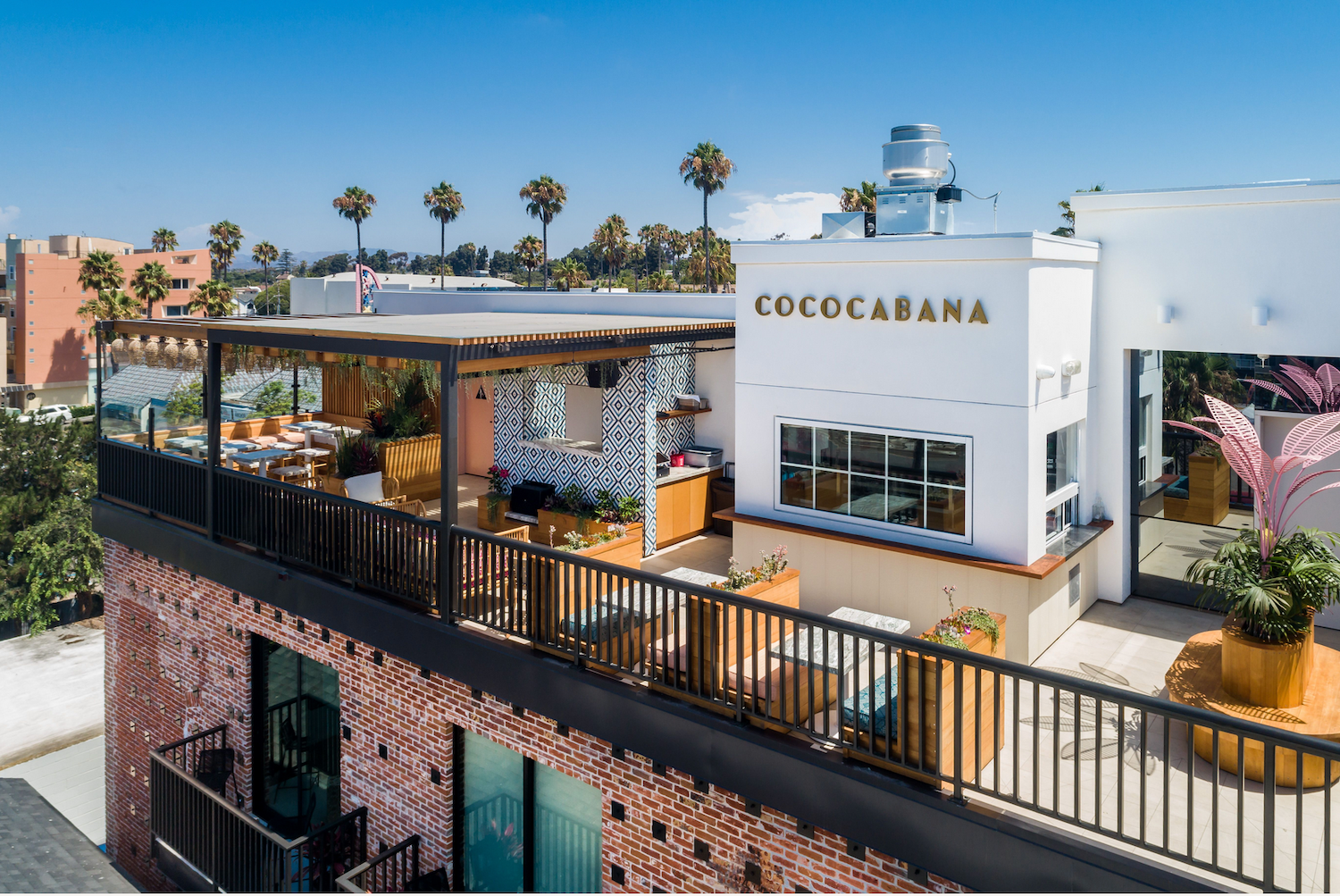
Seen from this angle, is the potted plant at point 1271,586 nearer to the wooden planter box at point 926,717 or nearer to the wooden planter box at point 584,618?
the wooden planter box at point 926,717

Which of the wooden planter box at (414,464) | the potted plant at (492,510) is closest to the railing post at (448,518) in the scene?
the potted plant at (492,510)

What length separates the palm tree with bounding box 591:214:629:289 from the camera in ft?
213

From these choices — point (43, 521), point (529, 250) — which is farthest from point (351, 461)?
point (529, 250)

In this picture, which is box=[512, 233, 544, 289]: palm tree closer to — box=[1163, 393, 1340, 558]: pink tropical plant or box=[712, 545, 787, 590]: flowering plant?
box=[712, 545, 787, 590]: flowering plant

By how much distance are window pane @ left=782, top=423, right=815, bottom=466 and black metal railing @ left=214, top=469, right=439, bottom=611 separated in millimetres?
3890

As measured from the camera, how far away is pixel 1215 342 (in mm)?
8695

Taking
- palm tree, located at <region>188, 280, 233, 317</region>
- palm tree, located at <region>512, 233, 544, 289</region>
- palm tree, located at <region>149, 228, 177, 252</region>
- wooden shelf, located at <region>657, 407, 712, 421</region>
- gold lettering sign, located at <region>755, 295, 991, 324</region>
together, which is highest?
palm tree, located at <region>149, 228, 177, 252</region>

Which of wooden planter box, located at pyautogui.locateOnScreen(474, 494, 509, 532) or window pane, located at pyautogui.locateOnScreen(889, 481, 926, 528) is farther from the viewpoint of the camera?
wooden planter box, located at pyautogui.locateOnScreen(474, 494, 509, 532)

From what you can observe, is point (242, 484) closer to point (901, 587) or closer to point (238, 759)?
point (238, 759)

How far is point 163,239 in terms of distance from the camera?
70.6 m

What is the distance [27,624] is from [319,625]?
1506 inches

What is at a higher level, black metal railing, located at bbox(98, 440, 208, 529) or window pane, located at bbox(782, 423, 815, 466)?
window pane, located at bbox(782, 423, 815, 466)

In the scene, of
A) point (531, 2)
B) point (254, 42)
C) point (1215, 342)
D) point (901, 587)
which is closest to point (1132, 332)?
point (1215, 342)

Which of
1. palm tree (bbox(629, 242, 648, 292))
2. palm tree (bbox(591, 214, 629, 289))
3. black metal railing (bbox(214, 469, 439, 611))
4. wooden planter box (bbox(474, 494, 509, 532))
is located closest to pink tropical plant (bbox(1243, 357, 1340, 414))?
black metal railing (bbox(214, 469, 439, 611))
